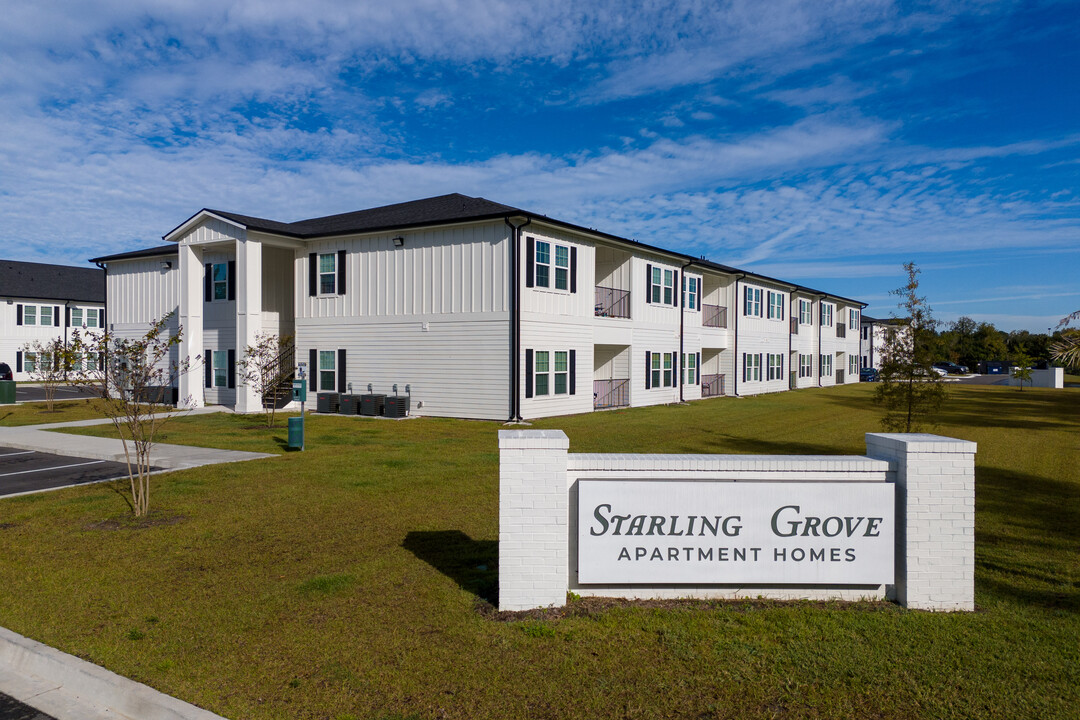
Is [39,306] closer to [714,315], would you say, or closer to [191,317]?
[191,317]

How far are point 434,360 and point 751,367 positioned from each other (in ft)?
76.2

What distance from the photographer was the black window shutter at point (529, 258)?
72.0 ft

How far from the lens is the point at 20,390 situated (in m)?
38.8

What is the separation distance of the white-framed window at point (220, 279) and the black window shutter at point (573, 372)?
14559 millimetres

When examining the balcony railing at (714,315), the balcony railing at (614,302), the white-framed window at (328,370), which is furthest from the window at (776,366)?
the white-framed window at (328,370)

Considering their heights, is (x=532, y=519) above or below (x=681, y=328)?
below

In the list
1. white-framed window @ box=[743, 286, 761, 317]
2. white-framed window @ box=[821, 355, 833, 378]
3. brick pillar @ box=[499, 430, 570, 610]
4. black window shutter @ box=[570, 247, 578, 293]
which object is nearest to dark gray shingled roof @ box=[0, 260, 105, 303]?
black window shutter @ box=[570, 247, 578, 293]

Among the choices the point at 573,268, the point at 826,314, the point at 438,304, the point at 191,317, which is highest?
the point at 826,314

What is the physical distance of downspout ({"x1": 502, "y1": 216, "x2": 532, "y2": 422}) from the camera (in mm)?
21469

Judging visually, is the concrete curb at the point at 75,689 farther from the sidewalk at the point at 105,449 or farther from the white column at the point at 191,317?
the white column at the point at 191,317

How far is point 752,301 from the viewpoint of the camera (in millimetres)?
40031

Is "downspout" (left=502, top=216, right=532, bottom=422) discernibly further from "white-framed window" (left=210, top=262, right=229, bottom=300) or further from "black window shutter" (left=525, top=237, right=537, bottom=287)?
"white-framed window" (left=210, top=262, right=229, bottom=300)

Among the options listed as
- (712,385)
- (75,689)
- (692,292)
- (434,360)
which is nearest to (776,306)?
(712,385)

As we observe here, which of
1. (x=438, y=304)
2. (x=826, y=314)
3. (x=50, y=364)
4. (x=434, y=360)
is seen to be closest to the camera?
(x=438, y=304)
